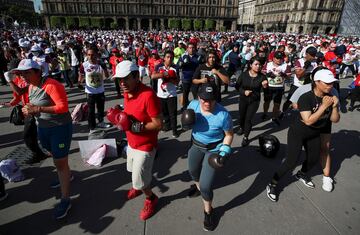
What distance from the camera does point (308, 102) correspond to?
3057 millimetres

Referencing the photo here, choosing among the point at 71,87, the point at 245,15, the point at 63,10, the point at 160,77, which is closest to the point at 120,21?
the point at 63,10

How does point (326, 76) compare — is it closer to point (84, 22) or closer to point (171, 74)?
point (171, 74)

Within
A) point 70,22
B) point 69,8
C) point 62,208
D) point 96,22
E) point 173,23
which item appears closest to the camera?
point 62,208

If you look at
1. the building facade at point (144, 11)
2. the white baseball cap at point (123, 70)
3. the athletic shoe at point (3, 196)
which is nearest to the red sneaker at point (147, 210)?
the white baseball cap at point (123, 70)

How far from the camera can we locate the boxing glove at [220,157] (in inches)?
96.3

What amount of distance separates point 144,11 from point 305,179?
9068 centimetres

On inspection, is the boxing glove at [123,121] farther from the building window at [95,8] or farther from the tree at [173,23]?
the building window at [95,8]

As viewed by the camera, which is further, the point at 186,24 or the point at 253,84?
the point at 186,24

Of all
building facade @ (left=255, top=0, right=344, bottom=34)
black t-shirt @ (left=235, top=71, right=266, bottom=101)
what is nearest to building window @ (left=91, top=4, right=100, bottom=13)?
building facade @ (left=255, top=0, right=344, bottom=34)

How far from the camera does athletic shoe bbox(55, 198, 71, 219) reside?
122 inches

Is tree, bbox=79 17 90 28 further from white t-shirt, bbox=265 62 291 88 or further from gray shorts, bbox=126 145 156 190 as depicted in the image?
gray shorts, bbox=126 145 156 190

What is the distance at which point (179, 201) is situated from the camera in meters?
3.49

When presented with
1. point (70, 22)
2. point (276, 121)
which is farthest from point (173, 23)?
point (276, 121)

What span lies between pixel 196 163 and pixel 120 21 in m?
92.2
